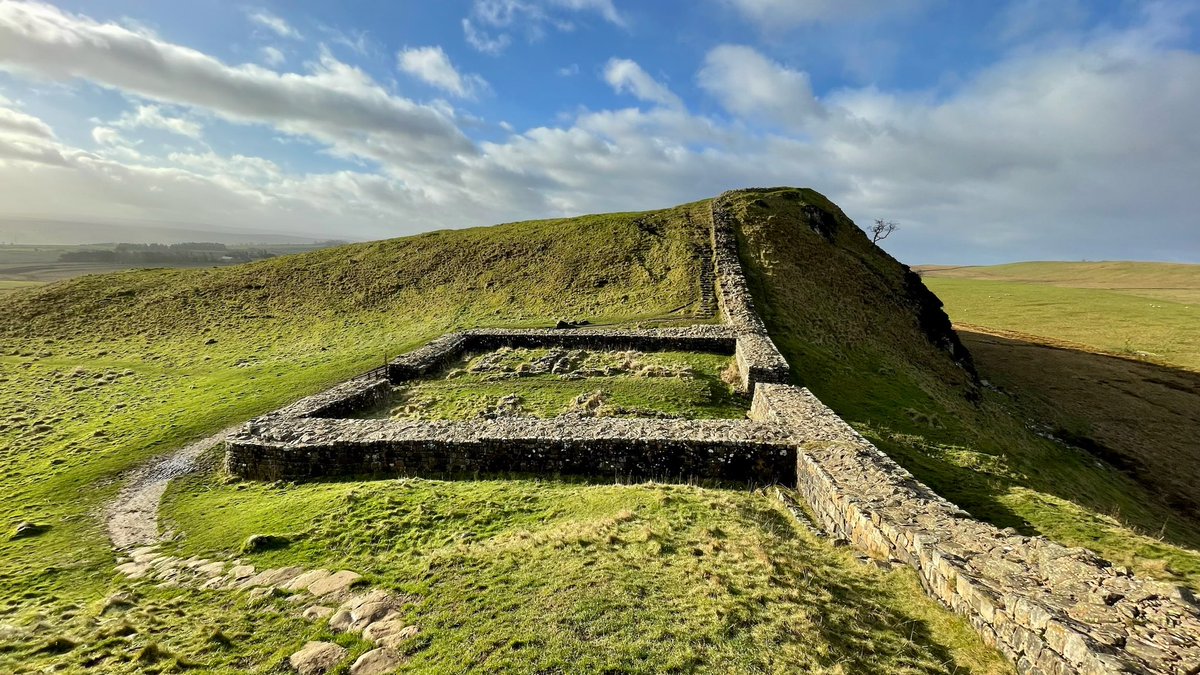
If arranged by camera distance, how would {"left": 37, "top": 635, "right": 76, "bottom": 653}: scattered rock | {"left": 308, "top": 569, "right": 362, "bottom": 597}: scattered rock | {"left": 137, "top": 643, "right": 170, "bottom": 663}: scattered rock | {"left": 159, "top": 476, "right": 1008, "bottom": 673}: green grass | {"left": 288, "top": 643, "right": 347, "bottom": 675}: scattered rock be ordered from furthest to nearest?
{"left": 308, "top": 569, "right": 362, "bottom": 597}: scattered rock
{"left": 37, "top": 635, "right": 76, "bottom": 653}: scattered rock
{"left": 137, "top": 643, "right": 170, "bottom": 663}: scattered rock
{"left": 288, "top": 643, "right": 347, "bottom": 675}: scattered rock
{"left": 159, "top": 476, "right": 1008, "bottom": 673}: green grass

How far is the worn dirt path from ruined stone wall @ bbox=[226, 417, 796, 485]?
216 cm

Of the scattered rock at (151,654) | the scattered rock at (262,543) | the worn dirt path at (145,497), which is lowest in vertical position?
the worn dirt path at (145,497)

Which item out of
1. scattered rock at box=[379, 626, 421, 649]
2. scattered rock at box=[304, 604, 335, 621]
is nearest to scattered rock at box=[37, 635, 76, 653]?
scattered rock at box=[304, 604, 335, 621]

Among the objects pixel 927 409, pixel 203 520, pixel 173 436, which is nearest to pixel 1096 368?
pixel 927 409

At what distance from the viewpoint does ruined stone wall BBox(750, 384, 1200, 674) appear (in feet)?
19.5

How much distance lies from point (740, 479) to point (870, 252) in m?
44.9

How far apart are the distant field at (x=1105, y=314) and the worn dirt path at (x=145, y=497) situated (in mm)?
73911

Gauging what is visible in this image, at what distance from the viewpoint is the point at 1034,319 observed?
73.2 m

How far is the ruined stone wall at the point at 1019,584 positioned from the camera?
596 cm

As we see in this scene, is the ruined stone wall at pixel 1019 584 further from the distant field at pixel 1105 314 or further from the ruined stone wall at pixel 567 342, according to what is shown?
the distant field at pixel 1105 314

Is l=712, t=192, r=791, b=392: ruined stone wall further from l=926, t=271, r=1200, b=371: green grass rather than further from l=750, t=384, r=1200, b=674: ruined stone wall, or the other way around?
l=926, t=271, r=1200, b=371: green grass

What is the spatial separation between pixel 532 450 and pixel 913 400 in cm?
2079

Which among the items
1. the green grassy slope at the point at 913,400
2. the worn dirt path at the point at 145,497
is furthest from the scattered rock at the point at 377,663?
the green grassy slope at the point at 913,400

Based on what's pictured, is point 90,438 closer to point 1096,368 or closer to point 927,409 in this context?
point 927,409
